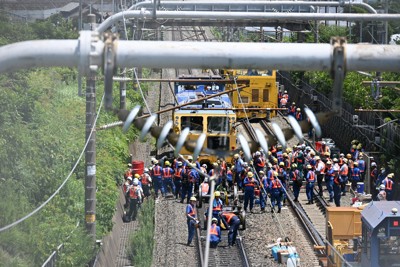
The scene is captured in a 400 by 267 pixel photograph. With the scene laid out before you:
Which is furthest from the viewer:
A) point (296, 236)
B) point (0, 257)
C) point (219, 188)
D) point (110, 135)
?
point (110, 135)

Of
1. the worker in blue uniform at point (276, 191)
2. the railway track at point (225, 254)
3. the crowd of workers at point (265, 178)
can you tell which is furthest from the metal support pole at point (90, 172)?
the worker in blue uniform at point (276, 191)

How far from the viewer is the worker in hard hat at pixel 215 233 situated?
2195cm

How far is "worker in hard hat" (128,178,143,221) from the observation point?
25531 millimetres

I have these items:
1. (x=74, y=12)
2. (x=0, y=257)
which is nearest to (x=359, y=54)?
(x=0, y=257)

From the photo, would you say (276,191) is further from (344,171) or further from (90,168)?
(90,168)

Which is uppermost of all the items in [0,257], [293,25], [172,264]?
[293,25]

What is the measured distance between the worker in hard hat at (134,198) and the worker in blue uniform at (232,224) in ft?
9.78

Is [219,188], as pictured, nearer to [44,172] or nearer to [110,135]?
[110,135]

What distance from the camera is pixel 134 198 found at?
25562 mm

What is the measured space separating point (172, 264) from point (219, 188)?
22.2 feet

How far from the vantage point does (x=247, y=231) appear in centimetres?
2486

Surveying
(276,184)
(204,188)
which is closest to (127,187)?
(204,188)

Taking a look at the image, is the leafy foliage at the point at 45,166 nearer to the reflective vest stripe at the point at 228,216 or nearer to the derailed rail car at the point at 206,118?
the derailed rail car at the point at 206,118

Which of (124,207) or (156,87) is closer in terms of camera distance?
(124,207)
